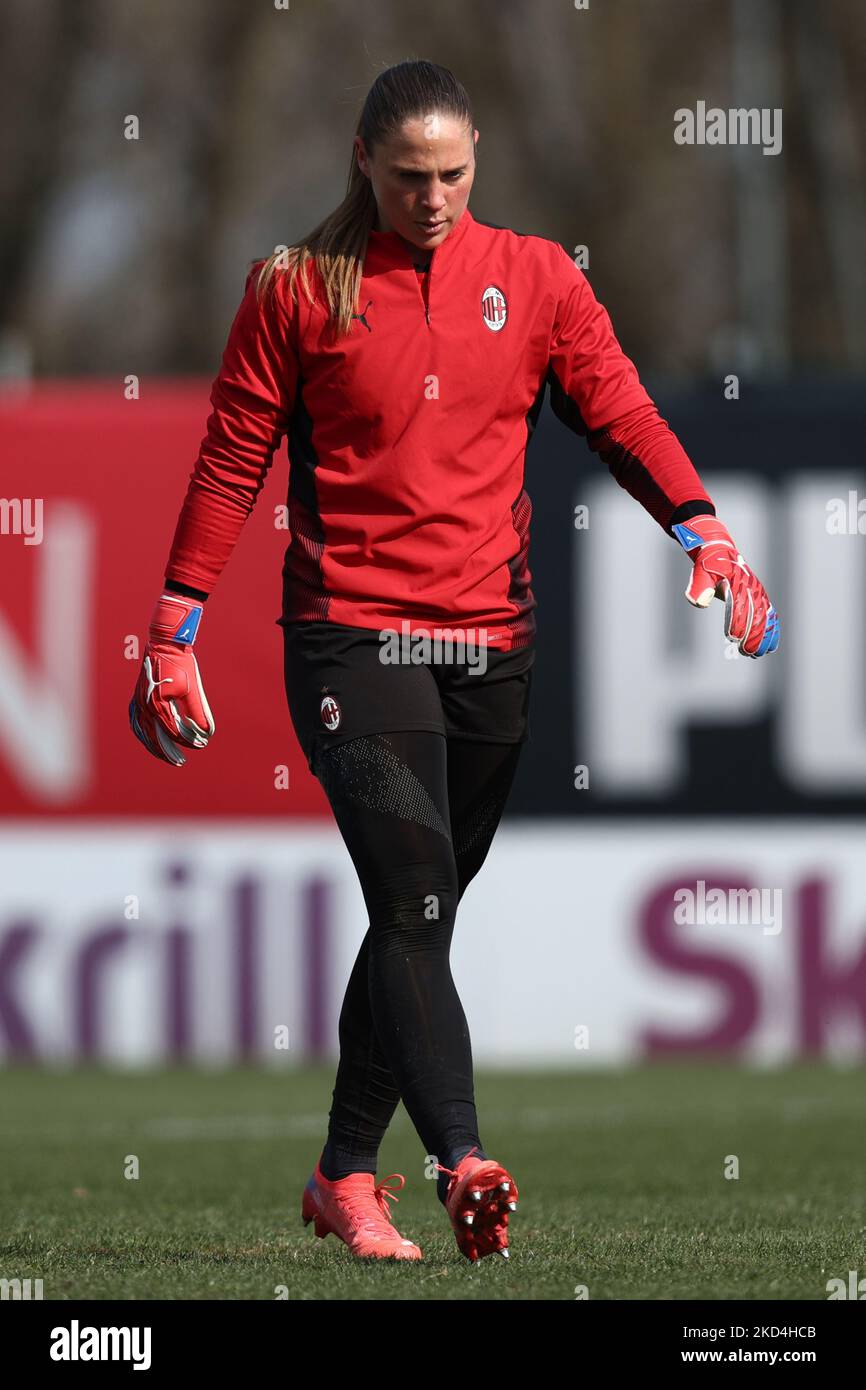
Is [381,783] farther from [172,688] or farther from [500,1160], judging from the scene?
[500,1160]

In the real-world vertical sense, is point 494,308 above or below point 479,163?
below

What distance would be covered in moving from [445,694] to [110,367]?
853 inches

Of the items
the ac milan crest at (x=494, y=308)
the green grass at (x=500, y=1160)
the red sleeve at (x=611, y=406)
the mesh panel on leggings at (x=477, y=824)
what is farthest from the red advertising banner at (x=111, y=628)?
the ac milan crest at (x=494, y=308)

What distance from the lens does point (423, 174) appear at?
4.43 meters

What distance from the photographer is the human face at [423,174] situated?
173 inches

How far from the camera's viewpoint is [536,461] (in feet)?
35.7

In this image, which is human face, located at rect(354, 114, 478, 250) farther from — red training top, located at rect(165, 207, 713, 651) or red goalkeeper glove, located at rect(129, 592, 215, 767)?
red goalkeeper glove, located at rect(129, 592, 215, 767)

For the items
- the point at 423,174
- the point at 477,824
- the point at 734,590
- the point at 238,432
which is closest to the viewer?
the point at 423,174

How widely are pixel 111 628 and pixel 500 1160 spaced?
165 inches

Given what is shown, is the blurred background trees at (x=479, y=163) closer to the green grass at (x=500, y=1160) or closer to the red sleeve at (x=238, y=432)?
the green grass at (x=500, y=1160)

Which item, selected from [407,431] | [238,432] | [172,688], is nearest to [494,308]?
[407,431]

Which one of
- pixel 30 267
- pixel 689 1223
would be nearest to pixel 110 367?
pixel 30 267

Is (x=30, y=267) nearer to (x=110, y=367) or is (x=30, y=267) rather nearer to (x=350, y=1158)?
(x=110, y=367)

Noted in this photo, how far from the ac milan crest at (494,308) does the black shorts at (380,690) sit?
596 mm
